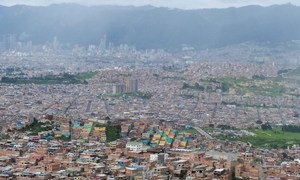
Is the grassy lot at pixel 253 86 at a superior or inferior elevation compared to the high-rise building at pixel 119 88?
inferior

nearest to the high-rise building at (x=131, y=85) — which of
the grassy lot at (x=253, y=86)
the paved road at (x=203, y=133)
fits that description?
the grassy lot at (x=253, y=86)

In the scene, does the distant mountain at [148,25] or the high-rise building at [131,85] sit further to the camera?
the distant mountain at [148,25]

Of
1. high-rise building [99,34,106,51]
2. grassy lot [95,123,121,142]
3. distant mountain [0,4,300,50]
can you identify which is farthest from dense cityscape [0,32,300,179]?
distant mountain [0,4,300,50]

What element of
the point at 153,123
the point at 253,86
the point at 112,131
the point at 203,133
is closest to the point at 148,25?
the point at 253,86

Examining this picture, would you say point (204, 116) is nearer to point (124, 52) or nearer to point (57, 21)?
point (124, 52)

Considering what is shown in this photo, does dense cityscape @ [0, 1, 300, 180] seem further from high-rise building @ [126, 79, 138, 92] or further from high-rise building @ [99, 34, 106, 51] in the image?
high-rise building @ [99, 34, 106, 51]

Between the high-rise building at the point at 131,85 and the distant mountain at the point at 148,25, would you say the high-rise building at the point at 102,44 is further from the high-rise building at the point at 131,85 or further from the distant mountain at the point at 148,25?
the high-rise building at the point at 131,85

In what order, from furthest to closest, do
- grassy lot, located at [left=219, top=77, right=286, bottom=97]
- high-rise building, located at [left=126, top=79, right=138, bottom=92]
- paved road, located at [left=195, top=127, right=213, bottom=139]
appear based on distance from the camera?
1. grassy lot, located at [left=219, top=77, right=286, bottom=97]
2. high-rise building, located at [left=126, top=79, right=138, bottom=92]
3. paved road, located at [left=195, top=127, right=213, bottom=139]
